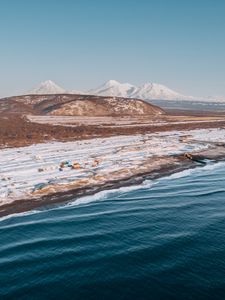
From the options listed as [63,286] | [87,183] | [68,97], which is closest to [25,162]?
[87,183]

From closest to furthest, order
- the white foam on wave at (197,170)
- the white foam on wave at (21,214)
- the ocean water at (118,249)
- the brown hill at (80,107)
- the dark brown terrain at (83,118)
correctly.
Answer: the ocean water at (118,249)
the white foam on wave at (21,214)
the white foam on wave at (197,170)
the dark brown terrain at (83,118)
the brown hill at (80,107)

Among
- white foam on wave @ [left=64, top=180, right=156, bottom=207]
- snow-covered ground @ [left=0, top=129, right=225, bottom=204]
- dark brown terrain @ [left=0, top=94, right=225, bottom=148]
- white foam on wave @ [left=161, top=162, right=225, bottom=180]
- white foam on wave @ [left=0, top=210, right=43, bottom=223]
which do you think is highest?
dark brown terrain @ [left=0, top=94, right=225, bottom=148]

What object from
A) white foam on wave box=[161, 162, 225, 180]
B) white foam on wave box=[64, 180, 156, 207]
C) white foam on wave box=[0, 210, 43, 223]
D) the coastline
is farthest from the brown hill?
white foam on wave box=[0, 210, 43, 223]

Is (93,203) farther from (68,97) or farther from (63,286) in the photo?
(68,97)

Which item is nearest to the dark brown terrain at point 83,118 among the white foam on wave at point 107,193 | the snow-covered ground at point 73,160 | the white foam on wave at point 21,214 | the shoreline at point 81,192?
the snow-covered ground at point 73,160

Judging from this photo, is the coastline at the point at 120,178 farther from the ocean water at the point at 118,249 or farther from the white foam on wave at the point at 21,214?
the ocean water at the point at 118,249

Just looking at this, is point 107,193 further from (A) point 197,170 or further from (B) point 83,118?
(B) point 83,118

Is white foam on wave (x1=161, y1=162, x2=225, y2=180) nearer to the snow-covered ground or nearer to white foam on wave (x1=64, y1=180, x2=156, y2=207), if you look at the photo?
white foam on wave (x1=64, y1=180, x2=156, y2=207)

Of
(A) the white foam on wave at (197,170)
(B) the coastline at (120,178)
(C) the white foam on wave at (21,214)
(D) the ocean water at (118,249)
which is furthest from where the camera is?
(A) the white foam on wave at (197,170)
